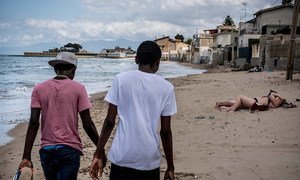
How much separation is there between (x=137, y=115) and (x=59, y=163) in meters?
0.84

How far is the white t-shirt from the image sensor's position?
2557mm

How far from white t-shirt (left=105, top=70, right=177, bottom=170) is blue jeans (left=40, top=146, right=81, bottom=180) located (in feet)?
1.64

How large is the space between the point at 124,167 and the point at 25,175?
2.96 ft

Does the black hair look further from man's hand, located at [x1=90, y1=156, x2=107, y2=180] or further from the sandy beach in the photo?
the sandy beach

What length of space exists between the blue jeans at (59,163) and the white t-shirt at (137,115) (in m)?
0.50

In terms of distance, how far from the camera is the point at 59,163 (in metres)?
2.93

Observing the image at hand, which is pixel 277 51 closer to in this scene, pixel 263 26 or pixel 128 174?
pixel 263 26

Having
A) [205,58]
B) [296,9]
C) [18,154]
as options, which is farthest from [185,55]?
[18,154]

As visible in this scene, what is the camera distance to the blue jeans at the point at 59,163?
291 cm

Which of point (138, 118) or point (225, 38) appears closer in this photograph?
point (138, 118)

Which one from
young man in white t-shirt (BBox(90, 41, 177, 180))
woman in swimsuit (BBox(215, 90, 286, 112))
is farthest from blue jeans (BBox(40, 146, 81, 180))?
woman in swimsuit (BBox(215, 90, 286, 112))

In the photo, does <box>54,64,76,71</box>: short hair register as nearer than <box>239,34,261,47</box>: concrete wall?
Yes

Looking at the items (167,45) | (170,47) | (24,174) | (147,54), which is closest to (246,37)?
(147,54)

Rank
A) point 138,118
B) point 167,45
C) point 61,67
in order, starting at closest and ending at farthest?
point 138,118 → point 61,67 → point 167,45
